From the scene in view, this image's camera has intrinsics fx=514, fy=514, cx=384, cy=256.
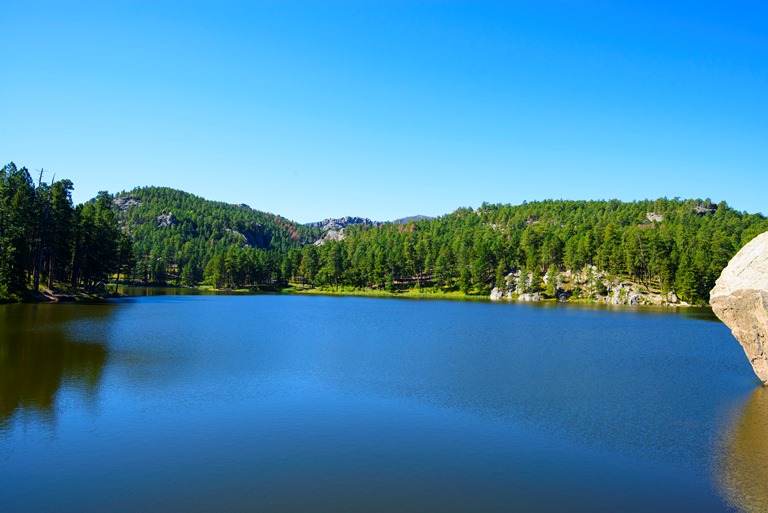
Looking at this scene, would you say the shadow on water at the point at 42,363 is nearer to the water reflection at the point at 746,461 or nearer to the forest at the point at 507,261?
the water reflection at the point at 746,461

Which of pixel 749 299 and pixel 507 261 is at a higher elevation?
pixel 507 261

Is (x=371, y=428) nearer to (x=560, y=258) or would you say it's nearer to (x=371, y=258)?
(x=560, y=258)

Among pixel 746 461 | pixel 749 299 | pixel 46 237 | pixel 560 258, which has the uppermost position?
pixel 560 258

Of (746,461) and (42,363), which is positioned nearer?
(746,461)

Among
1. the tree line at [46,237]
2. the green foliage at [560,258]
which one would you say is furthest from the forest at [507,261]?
the tree line at [46,237]

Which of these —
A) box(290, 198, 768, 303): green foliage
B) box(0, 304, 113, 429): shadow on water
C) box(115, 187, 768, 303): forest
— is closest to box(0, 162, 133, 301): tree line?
box(0, 304, 113, 429): shadow on water

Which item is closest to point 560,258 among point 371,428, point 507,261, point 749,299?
point 507,261

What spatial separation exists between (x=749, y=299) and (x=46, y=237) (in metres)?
85.4

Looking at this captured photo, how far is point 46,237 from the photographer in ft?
251

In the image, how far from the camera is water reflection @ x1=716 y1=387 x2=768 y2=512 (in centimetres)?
1541

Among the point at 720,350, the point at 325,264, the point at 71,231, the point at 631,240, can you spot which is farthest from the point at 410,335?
the point at 325,264

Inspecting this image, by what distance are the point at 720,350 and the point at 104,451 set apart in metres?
46.3

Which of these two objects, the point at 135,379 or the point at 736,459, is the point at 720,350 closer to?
the point at 736,459

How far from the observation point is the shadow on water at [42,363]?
74.7 ft
